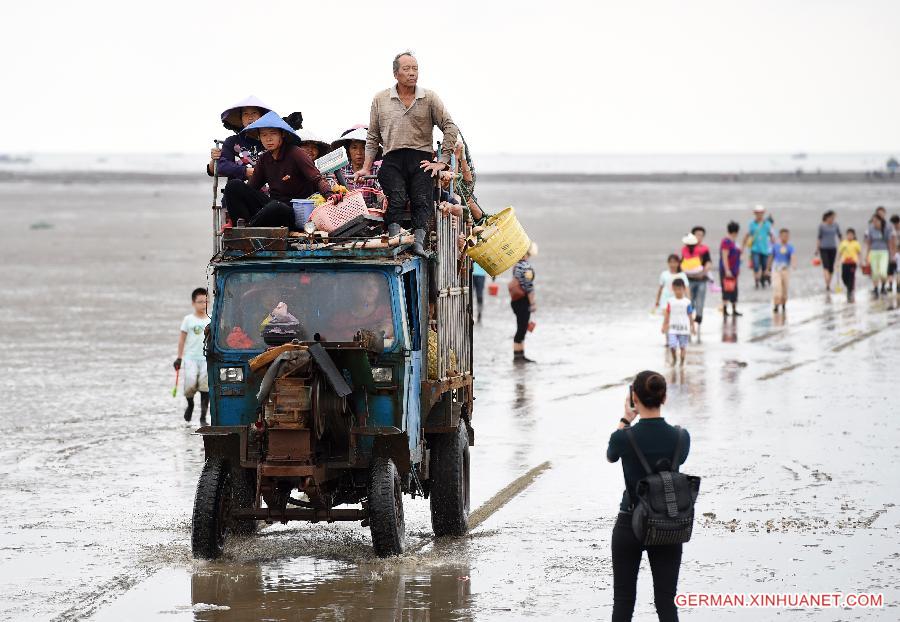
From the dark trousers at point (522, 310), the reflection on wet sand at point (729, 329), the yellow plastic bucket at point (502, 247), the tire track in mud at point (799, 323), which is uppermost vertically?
the yellow plastic bucket at point (502, 247)

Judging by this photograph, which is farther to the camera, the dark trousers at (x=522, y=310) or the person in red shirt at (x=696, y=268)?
the person in red shirt at (x=696, y=268)

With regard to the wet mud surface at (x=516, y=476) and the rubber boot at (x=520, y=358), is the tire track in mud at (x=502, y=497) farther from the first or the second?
the rubber boot at (x=520, y=358)

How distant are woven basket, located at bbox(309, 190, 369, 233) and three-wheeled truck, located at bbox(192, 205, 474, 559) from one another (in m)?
0.34

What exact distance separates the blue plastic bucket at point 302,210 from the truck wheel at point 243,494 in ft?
6.49

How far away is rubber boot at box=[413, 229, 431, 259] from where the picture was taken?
36.9ft

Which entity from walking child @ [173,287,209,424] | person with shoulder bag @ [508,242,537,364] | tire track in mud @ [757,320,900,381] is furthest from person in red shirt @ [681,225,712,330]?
walking child @ [173,287,209,424]

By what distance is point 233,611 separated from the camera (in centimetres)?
977

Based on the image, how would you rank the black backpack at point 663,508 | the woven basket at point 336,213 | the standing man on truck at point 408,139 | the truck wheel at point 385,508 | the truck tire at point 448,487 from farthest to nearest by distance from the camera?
the standing man on truck at point 408,139
the truck tire at point 448,487
the woven basket at point 336,213
the truck wheel at point 385,508
the black backpack at point 663,508

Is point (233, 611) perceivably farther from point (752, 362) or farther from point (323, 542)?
point (752, 362)

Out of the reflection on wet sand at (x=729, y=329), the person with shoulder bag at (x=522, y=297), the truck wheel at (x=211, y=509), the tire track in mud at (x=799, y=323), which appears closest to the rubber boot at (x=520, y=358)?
the person with shoulder bag at (x=522, y=297)

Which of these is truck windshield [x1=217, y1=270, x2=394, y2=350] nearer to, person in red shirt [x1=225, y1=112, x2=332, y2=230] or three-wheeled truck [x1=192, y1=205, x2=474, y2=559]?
three-wheeled truck [x1=192, y1=205, x2=474, y2=559]

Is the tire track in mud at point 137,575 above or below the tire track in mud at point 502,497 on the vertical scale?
above

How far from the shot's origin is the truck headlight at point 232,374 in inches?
428

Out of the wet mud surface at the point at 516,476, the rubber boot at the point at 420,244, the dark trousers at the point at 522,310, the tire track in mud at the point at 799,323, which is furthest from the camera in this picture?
the tire track in mud at the point at 799,323
